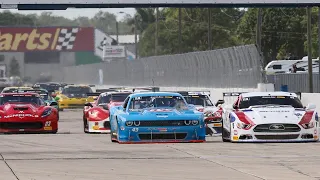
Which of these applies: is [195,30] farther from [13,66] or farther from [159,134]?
[159,134]

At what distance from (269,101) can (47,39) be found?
4896 inches

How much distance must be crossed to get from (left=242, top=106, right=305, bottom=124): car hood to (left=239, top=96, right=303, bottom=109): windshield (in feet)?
2.02

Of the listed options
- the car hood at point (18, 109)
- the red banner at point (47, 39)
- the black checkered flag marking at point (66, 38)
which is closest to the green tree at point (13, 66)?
the red banner at point (47, 39)

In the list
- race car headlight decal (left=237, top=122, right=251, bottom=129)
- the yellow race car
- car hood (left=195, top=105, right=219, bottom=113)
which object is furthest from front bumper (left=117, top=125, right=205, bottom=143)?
the yellow race car

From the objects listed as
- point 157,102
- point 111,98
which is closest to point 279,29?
point 111,98

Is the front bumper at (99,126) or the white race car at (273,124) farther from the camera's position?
the front bumper at (99,126)

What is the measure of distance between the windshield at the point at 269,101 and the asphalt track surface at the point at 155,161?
4.88 feet

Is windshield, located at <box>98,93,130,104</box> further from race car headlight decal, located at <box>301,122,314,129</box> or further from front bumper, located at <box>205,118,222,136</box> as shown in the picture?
race car headlight decal, located at <box>301,122,314,129</box>

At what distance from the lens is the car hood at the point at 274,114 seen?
21312 millimetres

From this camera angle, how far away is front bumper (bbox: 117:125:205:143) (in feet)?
70.1

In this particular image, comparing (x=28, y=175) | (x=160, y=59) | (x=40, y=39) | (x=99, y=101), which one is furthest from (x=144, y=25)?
(x=28, y=175)

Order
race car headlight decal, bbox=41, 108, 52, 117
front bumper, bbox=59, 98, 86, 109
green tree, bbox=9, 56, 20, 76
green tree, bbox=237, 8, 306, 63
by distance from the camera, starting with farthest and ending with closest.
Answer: green tree, bbox=9, 56, 20, 76, green tree, bbox=237, 8, 306, 63, front bumper, bbox=59, 98, 86, 109, race car headlight decal, bbox=41, 108, 52, 117

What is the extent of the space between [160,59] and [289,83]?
11562mm

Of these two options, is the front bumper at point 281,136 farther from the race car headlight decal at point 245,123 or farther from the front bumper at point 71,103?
the front bumper at point 71,103
